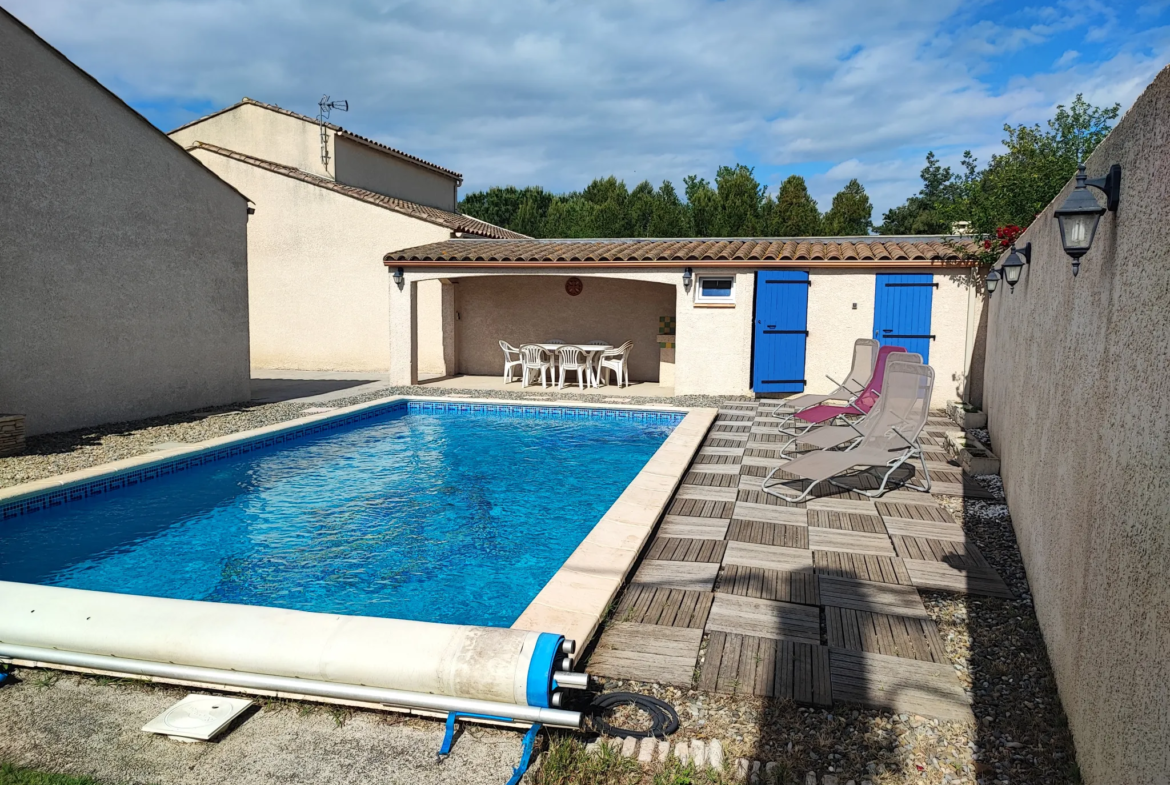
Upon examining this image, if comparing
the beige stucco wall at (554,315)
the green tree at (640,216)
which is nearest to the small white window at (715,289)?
the beige stucco wall at (554,315)

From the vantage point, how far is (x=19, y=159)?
899 centimetres

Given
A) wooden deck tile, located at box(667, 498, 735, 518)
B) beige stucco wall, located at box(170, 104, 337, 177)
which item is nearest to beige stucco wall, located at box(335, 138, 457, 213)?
beige stucco wall, located at box(170, 104, 337, 177)

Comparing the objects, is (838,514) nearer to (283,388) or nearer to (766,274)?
(766,274)

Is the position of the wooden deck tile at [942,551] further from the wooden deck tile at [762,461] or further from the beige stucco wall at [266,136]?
the beige stucco wall at [266,136]

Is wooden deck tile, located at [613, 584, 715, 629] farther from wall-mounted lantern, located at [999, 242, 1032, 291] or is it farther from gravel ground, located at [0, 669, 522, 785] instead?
wall-mounted lantern, located at [999, 242, 1032, 291]

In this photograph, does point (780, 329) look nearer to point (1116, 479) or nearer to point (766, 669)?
point (766, 669)

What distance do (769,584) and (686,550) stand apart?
738mm

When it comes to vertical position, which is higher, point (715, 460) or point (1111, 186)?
point (1111, 186)

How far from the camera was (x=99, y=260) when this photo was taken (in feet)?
33.1

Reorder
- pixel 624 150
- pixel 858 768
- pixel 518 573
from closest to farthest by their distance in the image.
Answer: pixel 858 768 < pixel 518 573 < pixel 624 150

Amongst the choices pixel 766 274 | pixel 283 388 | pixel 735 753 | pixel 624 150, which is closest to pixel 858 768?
pixel 735 753

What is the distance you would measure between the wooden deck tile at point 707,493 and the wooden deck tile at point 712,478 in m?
0.11

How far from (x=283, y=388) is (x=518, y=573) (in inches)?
427

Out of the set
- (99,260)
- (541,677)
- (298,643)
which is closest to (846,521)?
(541,677)
